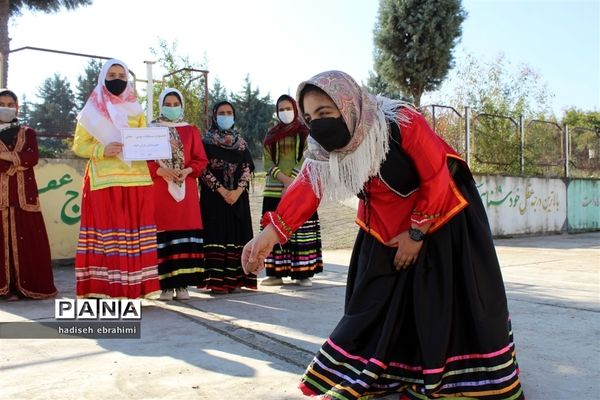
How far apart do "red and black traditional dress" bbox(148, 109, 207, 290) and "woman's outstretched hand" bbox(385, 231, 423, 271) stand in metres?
2.78

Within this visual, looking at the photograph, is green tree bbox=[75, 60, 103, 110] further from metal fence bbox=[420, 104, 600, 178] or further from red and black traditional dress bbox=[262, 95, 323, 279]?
metal fence bbox=[420, 104, 600, 178]

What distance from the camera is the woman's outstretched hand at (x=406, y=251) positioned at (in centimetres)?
243

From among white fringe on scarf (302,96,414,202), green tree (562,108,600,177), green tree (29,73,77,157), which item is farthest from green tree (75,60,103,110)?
green tree (562,108,600,177)

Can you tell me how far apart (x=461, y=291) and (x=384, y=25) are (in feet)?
77.1

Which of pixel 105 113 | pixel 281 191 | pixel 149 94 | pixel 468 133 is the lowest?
pixel 281 191

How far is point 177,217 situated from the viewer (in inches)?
190

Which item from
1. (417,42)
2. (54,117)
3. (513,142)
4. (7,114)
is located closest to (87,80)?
(54,117)

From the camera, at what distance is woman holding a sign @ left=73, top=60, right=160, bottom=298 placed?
4.45m

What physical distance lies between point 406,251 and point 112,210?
2.85 metres

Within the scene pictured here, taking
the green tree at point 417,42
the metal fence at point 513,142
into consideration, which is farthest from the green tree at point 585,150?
the green tree at point 417,42

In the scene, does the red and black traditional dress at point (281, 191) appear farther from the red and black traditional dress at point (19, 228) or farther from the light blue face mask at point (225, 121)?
the red and black traditional dress at point (19, 228)

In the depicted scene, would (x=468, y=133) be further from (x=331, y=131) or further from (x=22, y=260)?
(x=331, y=131)

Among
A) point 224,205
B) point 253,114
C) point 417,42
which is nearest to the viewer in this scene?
point 224,205

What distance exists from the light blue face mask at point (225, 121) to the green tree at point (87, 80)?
8.65 feet
